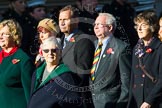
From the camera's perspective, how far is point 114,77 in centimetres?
791

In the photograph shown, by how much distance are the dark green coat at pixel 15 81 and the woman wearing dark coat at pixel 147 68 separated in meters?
1.21

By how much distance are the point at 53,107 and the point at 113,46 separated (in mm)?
1521

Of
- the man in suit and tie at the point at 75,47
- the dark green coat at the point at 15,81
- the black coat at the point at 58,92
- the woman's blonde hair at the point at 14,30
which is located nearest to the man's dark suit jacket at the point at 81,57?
the man in suit and tie at the point at 75,47

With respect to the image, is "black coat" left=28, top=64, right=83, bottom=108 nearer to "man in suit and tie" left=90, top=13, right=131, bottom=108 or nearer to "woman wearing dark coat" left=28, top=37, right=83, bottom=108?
"woman wearing dark coat" left=28, top=37, right=83, bottom=108

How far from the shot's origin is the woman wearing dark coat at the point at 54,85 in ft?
22.2

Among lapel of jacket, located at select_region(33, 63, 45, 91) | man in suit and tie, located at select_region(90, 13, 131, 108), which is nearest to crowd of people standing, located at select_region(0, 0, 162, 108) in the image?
man in suit and tie, located at select_region(90, 13, 131, 108)

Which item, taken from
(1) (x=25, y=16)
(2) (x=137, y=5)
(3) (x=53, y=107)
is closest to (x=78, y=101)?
(3) (x=53, y=107)

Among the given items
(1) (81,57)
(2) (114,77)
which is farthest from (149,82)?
(1) (81,57)

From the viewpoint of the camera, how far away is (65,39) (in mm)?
8297

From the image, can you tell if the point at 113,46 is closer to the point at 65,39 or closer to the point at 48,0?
the point at 65,39

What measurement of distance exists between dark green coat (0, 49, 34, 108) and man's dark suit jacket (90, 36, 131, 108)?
83cm

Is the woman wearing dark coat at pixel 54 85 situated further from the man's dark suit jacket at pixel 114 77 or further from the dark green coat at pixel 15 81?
the man's dark suit jacket at pixel 114 77

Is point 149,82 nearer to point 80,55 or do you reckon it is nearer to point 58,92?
point 80,55

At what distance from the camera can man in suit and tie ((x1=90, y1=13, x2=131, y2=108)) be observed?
7934 mm
